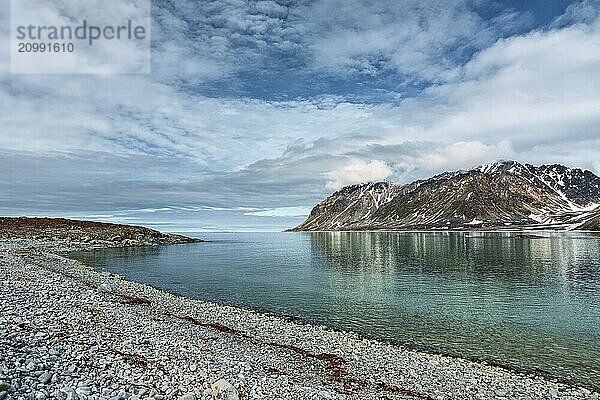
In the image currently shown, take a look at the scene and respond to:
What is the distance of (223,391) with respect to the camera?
1856 centimetres

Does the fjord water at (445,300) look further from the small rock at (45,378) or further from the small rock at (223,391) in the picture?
the small rock at (45,378)

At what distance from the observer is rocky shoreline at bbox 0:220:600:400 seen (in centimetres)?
1795

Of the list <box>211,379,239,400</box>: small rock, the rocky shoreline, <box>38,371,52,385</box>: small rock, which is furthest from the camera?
<box>211,379,239,400</box>: small rock

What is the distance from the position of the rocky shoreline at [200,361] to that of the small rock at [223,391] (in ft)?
0.15

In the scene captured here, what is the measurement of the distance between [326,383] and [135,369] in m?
10.1

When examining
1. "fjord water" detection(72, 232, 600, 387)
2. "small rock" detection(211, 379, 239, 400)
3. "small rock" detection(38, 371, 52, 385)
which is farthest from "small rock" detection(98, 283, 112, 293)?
"small rock" detection(211, 379, 239, 400)

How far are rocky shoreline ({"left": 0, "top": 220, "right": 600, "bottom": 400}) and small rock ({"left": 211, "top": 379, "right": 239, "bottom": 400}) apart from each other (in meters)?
0.05

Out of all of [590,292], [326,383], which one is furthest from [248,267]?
[326,383]

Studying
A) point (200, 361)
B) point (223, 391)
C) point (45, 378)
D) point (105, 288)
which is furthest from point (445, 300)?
point (45, 378)

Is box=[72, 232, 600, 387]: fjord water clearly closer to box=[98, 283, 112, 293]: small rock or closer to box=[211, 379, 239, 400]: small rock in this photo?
box=[98, 283, 112, 293]: small rock

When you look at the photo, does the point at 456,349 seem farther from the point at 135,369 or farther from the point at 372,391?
the point at 135,369

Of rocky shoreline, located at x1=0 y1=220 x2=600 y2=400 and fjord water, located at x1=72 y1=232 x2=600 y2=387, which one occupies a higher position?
rocky shoreline, located at x1=0 y1=220 x2=600 y2=400

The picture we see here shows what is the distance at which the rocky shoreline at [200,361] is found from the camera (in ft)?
58.9

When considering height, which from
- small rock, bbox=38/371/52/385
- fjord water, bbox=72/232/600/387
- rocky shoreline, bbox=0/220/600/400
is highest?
small rock, bbox=38/371/52/385
